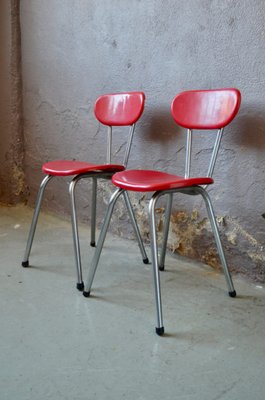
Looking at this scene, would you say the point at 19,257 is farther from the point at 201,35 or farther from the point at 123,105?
the point at 201,35

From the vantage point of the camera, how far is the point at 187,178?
1662 mm

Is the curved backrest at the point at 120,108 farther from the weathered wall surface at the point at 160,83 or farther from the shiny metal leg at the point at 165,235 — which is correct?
the shiny metal leg at the point at 165,235

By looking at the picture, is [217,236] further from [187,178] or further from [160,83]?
[160,83]

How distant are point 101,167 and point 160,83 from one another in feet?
1.76

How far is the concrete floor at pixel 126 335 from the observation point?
1.16m

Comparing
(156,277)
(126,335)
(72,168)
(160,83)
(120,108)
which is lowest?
(126,335)

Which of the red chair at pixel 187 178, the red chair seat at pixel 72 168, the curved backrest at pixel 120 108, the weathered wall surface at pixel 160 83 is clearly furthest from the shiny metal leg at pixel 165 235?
the curved backrest at pixel 120 108

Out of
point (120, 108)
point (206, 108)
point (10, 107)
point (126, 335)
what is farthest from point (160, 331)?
point (10, 107)

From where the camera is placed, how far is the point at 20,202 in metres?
3.09

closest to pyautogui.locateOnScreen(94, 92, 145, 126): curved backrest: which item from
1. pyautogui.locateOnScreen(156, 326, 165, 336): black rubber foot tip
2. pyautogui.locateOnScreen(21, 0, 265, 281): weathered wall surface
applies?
pyautogui.locateOnScreen(21, 0, 265, 281): weathered wall surface

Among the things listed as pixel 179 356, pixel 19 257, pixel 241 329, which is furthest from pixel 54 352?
pixel 19 257

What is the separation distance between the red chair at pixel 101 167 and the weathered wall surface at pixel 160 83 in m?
0.16

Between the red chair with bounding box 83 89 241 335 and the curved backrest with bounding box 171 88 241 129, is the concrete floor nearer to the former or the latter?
the red chair with bounding box 83 89 241 335

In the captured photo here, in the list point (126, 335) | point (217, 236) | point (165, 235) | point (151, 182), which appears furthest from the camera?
point (165, 235)
